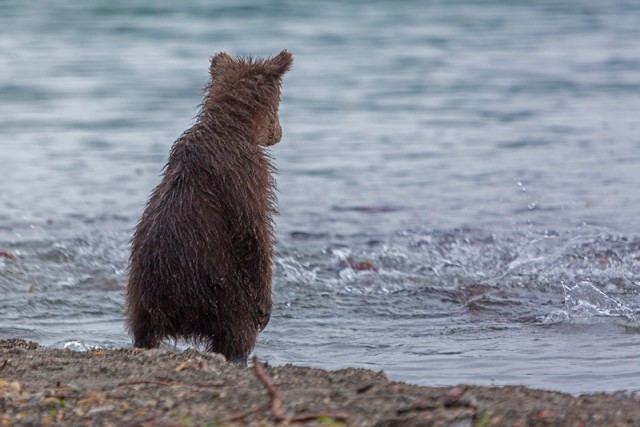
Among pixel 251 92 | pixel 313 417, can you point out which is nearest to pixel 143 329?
pixel 251 92

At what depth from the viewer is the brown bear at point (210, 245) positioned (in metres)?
5.44

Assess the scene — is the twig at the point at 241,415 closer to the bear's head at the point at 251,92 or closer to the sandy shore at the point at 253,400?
the sandy shore at the point at 253,400

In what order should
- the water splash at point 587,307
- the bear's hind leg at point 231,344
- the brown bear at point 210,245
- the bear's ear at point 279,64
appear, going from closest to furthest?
the brown bear at point 210,245 → the bear's hind leg at point 231,344 → the bear's ear at point 279,64 → the water splash at point 587,307

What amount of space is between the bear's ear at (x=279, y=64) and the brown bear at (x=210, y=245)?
0.94 ft

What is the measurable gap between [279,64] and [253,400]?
2.31 meters

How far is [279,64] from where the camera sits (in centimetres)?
605

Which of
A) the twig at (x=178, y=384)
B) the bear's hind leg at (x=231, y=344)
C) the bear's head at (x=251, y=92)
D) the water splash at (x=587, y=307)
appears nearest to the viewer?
the twig at (x=178, y=384)

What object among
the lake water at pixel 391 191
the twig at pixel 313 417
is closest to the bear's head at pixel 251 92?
the lake water at pixel 391 191

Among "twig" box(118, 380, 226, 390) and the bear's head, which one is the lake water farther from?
"twig" box(118, 380, 226, 390)

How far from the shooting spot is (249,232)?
5.56 meters

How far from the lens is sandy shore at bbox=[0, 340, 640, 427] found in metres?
3.95

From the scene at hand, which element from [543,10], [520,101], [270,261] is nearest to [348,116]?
[520,101]

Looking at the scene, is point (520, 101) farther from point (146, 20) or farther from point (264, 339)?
point (146, 20)

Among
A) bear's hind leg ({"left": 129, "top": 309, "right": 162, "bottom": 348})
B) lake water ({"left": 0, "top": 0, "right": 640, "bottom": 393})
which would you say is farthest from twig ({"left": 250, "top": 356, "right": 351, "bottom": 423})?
lake water ({"left": 0, "top": 0, "right": 640, "bottom": 393})
